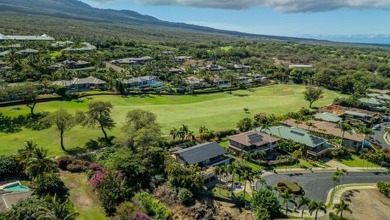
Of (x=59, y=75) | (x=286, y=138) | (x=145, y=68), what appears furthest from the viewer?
(x=145, y=68)

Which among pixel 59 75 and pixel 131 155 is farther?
pixel 59 75

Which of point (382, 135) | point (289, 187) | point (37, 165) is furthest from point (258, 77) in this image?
point (37, 165)

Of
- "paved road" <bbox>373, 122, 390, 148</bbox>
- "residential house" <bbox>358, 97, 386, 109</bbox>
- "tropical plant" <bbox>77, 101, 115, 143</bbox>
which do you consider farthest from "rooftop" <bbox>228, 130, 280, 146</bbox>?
Answer: "residential house" <bbox>358, 97, 386, 109</bbox>

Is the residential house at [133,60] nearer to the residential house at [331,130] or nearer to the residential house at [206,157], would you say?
the residential house at [331,130]

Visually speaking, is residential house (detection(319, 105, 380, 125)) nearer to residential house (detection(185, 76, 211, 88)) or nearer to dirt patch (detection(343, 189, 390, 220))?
residential house (detection(185, 76, 211, 88))

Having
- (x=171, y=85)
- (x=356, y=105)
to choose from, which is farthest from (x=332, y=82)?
(x=171, y=85)

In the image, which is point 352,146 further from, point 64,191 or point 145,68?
point 145,68

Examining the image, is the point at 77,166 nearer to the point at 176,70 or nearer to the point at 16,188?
the point at 16,188
